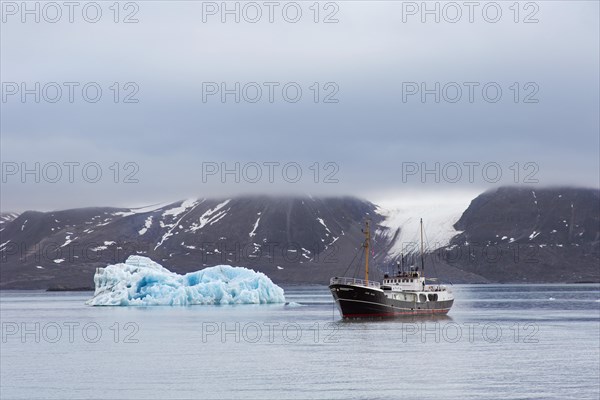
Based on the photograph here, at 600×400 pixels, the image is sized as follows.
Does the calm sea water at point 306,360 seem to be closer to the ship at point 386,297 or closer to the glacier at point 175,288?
the ship at point 386,297

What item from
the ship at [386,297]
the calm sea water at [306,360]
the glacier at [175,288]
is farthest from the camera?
the glacier at [175,288]

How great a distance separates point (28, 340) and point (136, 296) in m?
73.3

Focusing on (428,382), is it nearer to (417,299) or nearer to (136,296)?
(417,299)

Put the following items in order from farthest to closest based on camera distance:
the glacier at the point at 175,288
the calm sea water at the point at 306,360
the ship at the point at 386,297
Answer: the glacier at the point at 175,288 → the ship at the point at 386,297 → the calm sea water at the point at 306,360

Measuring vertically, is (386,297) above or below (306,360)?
above

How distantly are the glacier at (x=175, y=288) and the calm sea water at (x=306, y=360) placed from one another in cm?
4751

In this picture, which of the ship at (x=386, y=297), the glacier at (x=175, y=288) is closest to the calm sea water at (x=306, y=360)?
the ship at (x=386, y=297)

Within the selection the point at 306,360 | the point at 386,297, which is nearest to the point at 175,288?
the point at 386,297

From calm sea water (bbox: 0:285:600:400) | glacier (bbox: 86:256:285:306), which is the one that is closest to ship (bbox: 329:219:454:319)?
calm sea water (bbox: 0:285:600:400)

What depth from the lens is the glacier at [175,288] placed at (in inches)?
5576

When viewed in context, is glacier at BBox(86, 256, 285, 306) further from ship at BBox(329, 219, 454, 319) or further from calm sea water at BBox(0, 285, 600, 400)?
calm sea water at BBox(0, 285, 600, 400)

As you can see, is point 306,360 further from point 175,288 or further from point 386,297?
point 175,288

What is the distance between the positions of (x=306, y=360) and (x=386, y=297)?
40206 millimetres

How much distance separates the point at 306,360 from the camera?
57.2m
